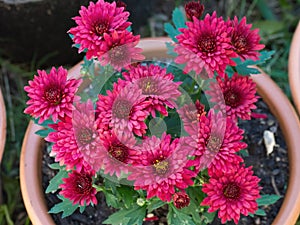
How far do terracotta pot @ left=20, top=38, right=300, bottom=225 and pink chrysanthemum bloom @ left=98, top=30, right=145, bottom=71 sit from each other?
352 mm

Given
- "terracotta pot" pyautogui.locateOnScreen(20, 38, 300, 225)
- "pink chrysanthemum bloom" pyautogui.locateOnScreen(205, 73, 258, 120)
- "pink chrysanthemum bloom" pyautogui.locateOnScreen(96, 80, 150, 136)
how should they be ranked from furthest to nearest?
"terracotta pot" pyautogui.locateOnScreen(20, 38, 300, 225) → "pink chrysanthemum bloom" pyautogui.locateOnScreen(205, 73, 258, 120) → "pink chrysanthemum bloom" pyautogui.locateOnScreen(96, 80, 150, 136)

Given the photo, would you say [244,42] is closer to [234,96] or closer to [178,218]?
[234,96]

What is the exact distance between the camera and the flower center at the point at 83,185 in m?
1.03

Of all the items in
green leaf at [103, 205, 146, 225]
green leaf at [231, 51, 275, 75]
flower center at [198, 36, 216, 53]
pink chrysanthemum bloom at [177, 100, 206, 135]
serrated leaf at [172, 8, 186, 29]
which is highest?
serrated leaf at [172, 8, 186, 29]

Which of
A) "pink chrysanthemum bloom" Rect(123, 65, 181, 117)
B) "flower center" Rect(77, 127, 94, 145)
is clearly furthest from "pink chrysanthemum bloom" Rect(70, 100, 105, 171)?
"pink chrysanthemum bloom" Rect(123, 65, 181, 117)

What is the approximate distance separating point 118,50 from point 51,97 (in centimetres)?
14

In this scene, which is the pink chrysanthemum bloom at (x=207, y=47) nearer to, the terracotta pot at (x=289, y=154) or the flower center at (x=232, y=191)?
the flower center at (x=232, y=191)

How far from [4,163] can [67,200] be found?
56cm

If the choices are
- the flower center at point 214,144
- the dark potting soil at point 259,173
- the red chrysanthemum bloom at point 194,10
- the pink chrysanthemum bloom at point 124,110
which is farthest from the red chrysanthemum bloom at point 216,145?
the dark potting soil at point 259,173

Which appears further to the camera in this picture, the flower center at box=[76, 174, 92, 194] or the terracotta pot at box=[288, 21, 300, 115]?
the terracotta pot at box=[288, 21, 300, 115]

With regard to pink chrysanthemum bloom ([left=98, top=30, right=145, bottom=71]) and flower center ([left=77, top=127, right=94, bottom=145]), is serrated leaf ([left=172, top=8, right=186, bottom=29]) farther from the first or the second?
flower center ([left=77, top=127, right=94, bottom=145])

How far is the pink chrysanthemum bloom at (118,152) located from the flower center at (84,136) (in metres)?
0.03

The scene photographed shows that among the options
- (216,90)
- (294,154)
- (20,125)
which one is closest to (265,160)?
(294,154)

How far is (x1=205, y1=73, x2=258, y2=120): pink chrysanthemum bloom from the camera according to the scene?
3.58 feet
